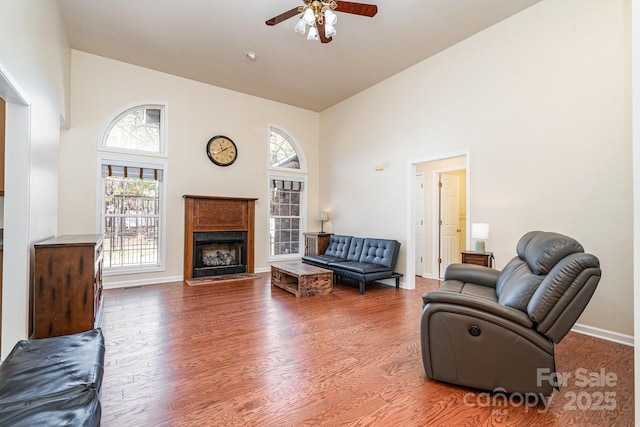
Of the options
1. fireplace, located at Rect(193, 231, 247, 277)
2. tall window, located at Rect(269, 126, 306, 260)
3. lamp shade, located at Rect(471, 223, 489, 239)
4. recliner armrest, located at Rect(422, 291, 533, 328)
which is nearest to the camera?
recliner armrest, located at Rect(422, 291, 533, 328)

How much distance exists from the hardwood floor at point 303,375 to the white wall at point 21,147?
2.78ft

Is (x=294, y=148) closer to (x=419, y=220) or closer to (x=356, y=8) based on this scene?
(x=419, y=220)

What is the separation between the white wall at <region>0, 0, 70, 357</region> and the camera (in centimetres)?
223

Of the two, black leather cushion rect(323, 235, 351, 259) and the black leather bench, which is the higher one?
black leather cushion rect(323, 235, 351, 259)

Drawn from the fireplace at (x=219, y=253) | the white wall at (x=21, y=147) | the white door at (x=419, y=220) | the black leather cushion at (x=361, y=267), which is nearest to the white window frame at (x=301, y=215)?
the fireplace at (x=219, y=253)

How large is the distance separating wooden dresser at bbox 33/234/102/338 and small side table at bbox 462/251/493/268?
4.15 meters

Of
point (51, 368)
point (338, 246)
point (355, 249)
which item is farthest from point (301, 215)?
point (51, 368)

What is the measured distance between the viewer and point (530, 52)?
11.9ft

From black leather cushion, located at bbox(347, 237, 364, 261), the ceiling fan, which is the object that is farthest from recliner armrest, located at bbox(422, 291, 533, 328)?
black leather cushion, located at bbox(347, 237, 364, 261)

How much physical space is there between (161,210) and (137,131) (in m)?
1.42

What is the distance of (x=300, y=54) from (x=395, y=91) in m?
1.78

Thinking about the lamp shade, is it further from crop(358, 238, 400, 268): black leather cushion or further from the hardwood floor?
crop(358, 238, 400, 268): black leather cushion

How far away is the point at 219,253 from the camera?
6047mm

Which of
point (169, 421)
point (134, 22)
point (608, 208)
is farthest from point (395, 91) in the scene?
point (169, 421)
